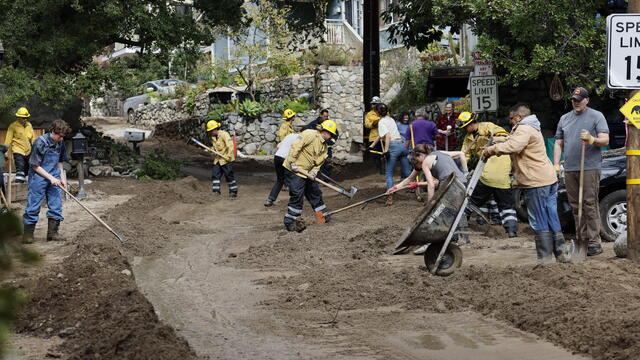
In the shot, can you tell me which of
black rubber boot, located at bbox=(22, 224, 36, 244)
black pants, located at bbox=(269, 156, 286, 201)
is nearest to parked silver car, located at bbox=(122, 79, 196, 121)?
black pants, located at bbox=(269, 156, 286, 201)

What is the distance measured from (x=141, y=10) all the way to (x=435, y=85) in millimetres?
8692

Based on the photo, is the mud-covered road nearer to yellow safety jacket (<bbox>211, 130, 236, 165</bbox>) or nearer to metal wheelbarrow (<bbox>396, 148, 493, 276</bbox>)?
metal wheelbarrow (<bbox>396, 148, 493, 276</bbox>)

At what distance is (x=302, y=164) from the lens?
14.2 meters

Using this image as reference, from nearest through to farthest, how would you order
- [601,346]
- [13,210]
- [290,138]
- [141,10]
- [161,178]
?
[13,210] < [601,346] < [290,138] < [141,10] < [161,178]

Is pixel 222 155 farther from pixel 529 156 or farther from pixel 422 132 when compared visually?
pixel 529 156

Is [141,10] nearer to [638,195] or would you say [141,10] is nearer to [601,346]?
[638,195]

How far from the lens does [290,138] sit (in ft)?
58.0

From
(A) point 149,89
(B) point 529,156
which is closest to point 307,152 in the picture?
(B) point 529,156

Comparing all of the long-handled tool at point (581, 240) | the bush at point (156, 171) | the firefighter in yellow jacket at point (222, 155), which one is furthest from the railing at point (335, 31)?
the long-handled tool at point (581, 240)

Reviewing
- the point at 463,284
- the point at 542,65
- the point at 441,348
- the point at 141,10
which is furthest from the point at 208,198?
the point at 441,348

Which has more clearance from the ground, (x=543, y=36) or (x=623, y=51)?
(x=543, y=36)

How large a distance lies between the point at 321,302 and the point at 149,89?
38.7 meters

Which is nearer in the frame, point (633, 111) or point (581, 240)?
point (633, 111)

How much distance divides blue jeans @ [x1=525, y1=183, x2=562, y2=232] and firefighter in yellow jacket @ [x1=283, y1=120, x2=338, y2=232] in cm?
465
